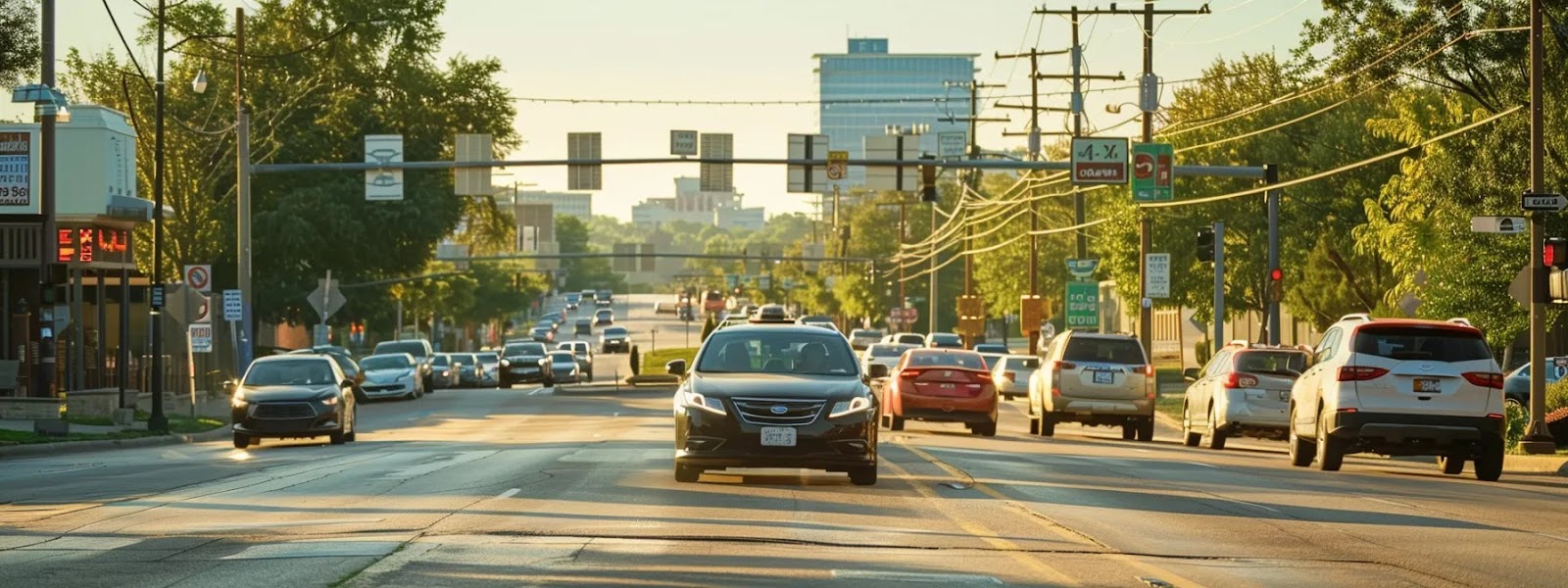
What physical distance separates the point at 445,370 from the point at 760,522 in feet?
195

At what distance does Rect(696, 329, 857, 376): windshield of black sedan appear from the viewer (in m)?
20.1

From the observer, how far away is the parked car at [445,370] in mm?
73356

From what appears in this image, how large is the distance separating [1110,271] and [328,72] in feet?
96.7

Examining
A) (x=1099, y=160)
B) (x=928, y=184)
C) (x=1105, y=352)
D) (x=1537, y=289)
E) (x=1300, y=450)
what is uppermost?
(x=1099, y=160)

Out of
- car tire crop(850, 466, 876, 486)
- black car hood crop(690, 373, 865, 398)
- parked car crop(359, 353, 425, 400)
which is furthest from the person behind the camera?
parked car crop(359, 353, 425, 400)

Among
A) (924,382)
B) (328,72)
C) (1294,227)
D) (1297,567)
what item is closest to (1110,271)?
(1294,227)

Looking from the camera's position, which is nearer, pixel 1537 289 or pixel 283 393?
pixel 1537 289

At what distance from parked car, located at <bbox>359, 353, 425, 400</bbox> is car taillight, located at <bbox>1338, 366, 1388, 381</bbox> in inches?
1457

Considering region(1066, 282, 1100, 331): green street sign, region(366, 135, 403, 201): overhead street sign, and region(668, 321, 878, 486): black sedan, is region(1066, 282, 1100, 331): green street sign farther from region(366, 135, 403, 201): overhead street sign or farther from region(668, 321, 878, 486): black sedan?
region(668, 321, 878, 486): black sedan

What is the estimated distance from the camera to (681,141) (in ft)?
151

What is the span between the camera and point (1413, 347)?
24.2 meters

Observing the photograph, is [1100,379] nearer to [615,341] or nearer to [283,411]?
[283,411]

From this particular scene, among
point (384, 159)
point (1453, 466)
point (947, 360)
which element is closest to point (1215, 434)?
point (947, 360)

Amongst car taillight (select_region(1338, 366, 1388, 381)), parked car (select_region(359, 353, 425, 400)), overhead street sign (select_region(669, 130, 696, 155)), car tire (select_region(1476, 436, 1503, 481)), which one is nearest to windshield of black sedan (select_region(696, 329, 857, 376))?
car taillight (select_region(1338, 366, 1388, 381))
